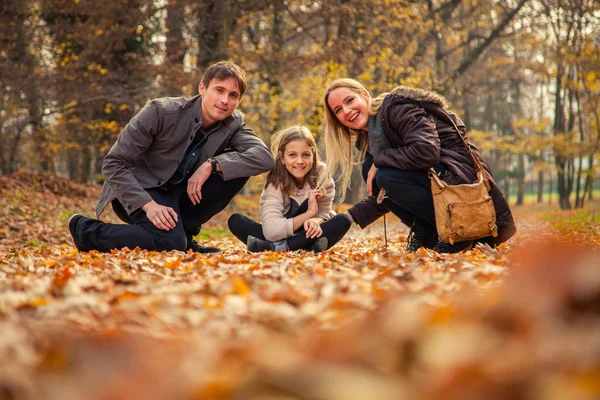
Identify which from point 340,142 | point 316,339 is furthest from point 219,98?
point 316,339

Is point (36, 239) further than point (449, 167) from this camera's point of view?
Yes

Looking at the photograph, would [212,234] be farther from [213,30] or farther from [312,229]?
[312,229]

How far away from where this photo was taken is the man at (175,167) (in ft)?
14.2

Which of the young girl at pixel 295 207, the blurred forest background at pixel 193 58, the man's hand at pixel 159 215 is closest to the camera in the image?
the man's hand at pixel 159 215

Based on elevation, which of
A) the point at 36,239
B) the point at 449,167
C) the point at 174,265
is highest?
the point at 449,167

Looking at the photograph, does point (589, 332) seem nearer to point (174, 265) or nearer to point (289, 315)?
point (289, 315)

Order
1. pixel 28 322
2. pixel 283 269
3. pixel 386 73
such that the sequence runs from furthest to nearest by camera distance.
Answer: pixel 386 73 → pixel 283 269 → pixel 28 322

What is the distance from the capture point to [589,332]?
3.61 ft

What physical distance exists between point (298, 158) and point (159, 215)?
1242 millimetres

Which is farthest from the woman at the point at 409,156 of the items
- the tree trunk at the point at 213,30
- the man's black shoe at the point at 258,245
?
the tree trunk at the point at 213,30

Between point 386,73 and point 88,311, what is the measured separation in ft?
43.0

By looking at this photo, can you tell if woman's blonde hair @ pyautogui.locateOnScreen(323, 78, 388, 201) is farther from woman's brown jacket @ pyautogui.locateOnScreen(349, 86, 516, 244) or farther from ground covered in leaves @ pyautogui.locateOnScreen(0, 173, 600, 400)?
ground covered in leaves @ pyautogui.locateOnScreen(0, 173, 600, 400)

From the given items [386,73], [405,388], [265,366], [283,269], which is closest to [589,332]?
[405,388]

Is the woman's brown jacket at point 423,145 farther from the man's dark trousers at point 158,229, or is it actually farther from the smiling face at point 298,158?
the man's dark trousers at point 158,229
